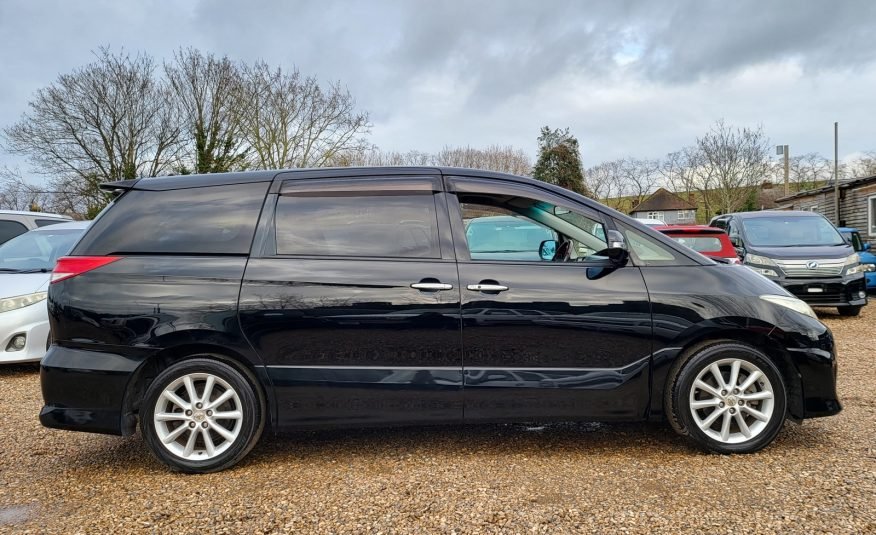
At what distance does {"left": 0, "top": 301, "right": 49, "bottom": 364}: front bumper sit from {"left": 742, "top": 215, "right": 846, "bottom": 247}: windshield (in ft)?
33.1

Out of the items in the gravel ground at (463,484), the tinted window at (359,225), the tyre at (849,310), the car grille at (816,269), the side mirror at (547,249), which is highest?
the tinted window at (359,225)

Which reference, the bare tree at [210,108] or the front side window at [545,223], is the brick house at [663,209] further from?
the front side window at [545,223]

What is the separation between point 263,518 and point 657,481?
1995 mm

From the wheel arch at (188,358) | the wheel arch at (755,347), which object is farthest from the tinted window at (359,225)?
the wheel arch at (755,347)

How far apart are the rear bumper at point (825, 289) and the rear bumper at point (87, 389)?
898 cm

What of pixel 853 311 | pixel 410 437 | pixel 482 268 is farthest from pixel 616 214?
pixel 853 311

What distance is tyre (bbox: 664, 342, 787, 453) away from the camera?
323 cm

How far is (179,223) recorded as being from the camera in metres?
3.31

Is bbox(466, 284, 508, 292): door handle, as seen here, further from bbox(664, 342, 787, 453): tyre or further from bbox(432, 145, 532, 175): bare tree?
bbox(432, 145, 532, 175): bare tree

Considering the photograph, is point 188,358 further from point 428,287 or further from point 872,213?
point 872,213

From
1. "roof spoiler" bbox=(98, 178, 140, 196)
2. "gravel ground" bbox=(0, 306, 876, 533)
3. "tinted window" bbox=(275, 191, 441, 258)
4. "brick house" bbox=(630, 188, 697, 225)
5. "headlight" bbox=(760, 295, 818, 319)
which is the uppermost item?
"brick house" bbox=(630, 188, 697, 225)

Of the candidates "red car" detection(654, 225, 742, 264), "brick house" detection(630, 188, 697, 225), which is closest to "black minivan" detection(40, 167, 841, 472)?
"red car" detection(654, 225, 742, 264)

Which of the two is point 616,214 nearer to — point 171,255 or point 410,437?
point 410,437

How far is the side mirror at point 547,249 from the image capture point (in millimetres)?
3889
